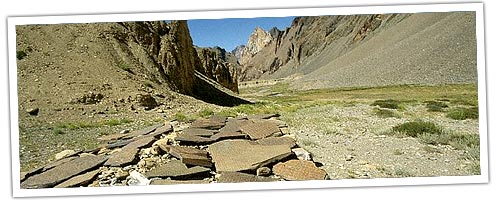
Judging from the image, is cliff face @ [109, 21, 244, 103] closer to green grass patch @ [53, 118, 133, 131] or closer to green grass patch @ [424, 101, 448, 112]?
green grass patch @ [53, 118, 133, 131]

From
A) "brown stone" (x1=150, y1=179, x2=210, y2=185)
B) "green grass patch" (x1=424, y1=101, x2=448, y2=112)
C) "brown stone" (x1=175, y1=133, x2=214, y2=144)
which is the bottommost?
"brown stone" (x1=150, y1=179, x2=210, y2=185)

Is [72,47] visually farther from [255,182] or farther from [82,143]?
[255,182]

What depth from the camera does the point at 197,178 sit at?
4.21 metres

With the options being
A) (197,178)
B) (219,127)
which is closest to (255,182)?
(197,178)

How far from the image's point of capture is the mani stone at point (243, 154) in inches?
171

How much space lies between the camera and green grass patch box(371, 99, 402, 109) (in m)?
5.94

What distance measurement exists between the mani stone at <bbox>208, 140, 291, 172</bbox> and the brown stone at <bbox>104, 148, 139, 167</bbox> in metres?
0.85

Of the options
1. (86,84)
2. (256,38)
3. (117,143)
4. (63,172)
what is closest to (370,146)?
(117,143)

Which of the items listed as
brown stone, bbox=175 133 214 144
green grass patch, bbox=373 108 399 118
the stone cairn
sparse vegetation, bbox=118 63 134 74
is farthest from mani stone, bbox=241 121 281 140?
sparse vegetation, bbox=118 63 134 74

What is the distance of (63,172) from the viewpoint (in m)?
4.39

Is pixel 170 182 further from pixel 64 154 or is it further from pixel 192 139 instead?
pixel 64 154

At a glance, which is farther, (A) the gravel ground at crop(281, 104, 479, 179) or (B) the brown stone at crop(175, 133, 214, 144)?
(B) the brown stone at crop(175, 133, 214, 144)
